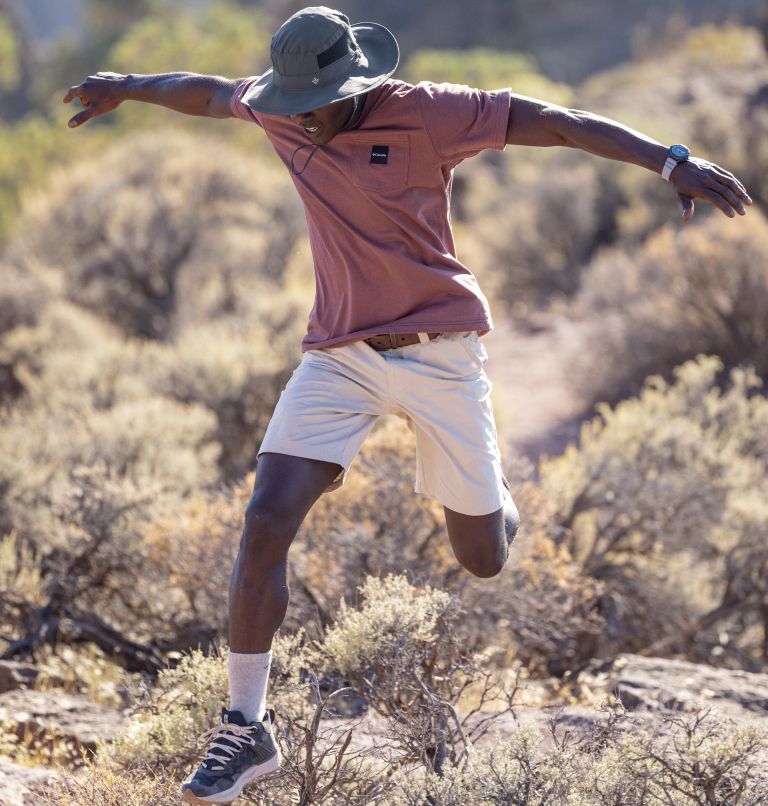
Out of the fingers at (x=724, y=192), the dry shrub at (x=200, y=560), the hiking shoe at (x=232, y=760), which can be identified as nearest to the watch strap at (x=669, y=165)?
the fingers at (x=724, y=192)

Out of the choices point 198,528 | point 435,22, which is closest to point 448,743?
Answer: point 198,528

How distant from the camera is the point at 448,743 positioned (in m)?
3.74

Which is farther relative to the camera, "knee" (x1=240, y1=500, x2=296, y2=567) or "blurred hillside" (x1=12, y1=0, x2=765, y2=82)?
"blurred hillside" (x1=12, y1=0, x2=765, y2=82)

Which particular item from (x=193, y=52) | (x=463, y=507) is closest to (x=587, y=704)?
(x=463, y=507)

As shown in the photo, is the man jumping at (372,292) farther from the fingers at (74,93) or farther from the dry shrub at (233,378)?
the dry shrub at (233,378)

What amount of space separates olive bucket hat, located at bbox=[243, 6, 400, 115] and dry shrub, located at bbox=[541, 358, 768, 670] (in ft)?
12.3

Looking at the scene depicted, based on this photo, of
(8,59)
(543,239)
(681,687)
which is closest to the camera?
(681,687)

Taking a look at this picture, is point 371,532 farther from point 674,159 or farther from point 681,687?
point 674,159

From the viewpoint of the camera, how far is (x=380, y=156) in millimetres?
3430

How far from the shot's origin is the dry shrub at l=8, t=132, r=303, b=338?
15.6m

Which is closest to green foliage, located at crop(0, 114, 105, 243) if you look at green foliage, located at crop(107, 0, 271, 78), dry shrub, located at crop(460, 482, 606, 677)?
green foliage, located at crop(107, 0, 271, 78)

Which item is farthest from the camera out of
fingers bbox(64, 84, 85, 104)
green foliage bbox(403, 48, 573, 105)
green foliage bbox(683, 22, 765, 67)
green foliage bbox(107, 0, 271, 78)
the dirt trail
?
green foliage bbox(403, 48, 573, 105)

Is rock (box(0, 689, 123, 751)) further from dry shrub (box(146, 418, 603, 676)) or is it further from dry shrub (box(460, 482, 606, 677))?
dry shrub (box(460, 482, 606, 677))

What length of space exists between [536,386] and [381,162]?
1063 centimetres
